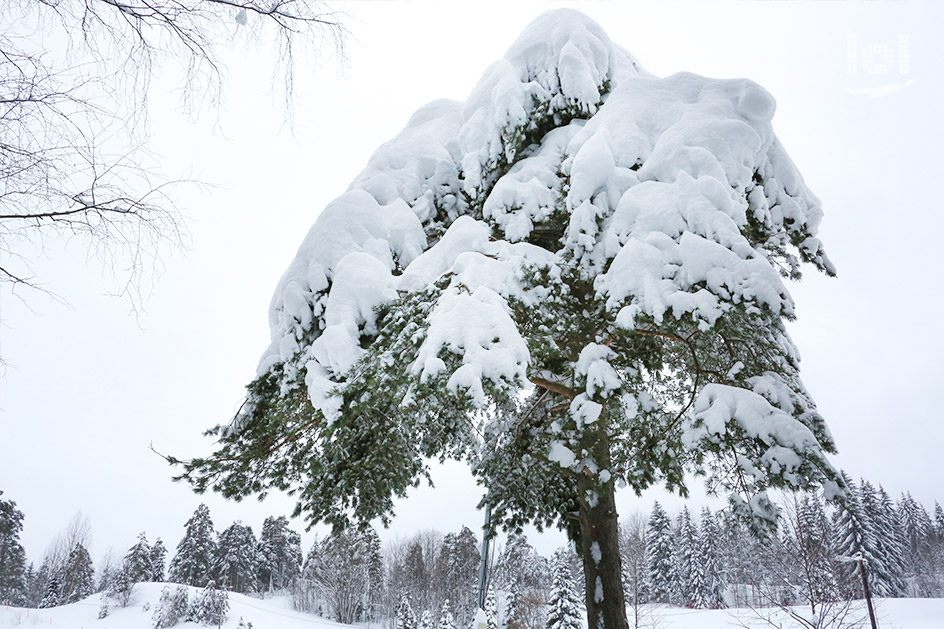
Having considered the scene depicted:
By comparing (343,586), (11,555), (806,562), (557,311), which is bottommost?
(343,586)

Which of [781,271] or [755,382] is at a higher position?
[781,271]

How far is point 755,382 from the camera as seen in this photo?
4.77 meters

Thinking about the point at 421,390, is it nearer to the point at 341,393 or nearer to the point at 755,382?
the point at 341,393

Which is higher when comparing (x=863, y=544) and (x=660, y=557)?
(x=863, y=544)

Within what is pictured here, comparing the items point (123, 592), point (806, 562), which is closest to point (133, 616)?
point (123, 592)

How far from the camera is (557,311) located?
17.5ft

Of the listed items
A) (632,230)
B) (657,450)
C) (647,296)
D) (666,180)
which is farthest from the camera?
(657,450)

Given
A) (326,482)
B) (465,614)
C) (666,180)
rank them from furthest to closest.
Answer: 1. (465,614)
2. (326,482)
3. (666,180)

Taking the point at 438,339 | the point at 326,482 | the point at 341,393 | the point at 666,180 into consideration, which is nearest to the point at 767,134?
the point at 666,180

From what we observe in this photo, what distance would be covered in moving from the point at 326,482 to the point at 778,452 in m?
5.61

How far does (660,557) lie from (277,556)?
46566 mm

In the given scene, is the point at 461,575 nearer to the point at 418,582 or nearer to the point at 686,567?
the point at 418,582

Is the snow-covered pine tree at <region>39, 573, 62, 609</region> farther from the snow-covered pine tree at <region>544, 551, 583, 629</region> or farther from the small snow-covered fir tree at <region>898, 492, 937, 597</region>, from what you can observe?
the small snow-covered fir tree at <region>898, 492, 937, 597</region>

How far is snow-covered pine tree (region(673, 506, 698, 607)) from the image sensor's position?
45781mm
